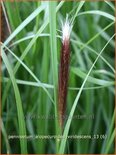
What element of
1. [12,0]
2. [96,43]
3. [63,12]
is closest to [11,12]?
[12,0]

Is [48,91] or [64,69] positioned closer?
[64,69]

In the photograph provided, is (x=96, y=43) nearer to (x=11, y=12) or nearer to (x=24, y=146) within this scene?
(x=11, y=12)

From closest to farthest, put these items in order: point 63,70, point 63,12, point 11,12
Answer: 1. point 63,70
2. point 11,12
3. point 63,12

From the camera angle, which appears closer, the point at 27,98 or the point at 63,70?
the point at 63,70

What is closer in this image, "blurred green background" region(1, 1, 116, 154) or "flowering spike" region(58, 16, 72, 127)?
"flowering spike" region(58, 16, 72, 127)

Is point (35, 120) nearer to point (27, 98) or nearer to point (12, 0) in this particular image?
point (27, 98)

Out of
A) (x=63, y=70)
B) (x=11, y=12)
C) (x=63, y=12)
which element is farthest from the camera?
(x=63, y=12)

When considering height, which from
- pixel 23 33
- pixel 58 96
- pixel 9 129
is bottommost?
pixel 9 129

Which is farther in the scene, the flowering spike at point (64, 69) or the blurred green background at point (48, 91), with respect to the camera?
the blurred green background at point (48, 91)

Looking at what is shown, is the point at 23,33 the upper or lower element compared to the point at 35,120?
upper
